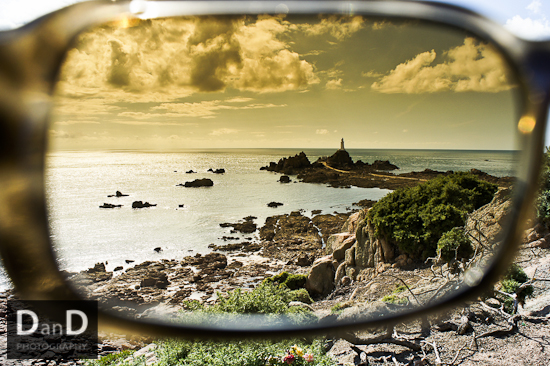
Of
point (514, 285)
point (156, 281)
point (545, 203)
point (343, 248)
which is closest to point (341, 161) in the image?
point (343, 248)

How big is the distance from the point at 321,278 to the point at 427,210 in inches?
102

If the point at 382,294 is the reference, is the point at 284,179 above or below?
above

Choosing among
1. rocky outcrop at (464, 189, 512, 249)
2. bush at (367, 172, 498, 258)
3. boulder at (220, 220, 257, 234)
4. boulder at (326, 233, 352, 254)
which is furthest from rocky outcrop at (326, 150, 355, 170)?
boulder at (220, 220, 257, 234)

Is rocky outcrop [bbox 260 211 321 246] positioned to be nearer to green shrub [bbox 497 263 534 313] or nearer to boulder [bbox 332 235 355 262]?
boulder [bbox 332 235 355 262]

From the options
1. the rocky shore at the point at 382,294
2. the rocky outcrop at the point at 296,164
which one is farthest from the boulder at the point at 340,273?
the rocky outcrop at the point at 296,164

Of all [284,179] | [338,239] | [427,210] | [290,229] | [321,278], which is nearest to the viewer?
[427,210]

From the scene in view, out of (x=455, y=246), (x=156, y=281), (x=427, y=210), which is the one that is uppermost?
(x=427, y=210)

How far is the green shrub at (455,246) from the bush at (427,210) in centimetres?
85

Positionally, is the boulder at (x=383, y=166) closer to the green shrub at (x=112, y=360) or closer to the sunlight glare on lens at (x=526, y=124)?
the sunlight glare on lens at (x=526, y=124)

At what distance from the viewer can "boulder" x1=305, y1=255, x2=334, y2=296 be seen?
5.49m

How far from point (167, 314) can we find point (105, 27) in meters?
1.37

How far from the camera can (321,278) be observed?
5.61 m

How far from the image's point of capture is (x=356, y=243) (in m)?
4.91

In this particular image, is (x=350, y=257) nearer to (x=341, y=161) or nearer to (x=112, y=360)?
(x=341, y=161)
